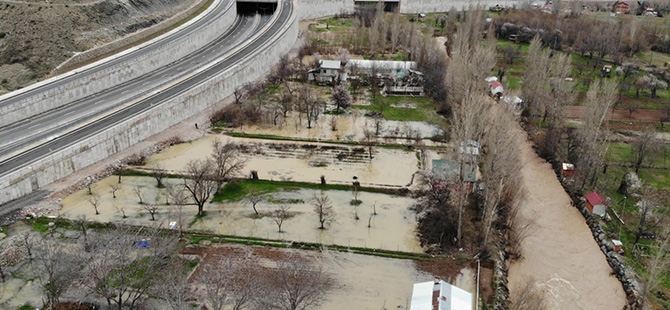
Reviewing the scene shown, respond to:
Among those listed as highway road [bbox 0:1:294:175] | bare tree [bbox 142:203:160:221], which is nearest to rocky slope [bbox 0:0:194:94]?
highway road [bbox 0:1:294:175]

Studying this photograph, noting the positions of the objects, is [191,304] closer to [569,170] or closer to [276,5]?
[569,170]

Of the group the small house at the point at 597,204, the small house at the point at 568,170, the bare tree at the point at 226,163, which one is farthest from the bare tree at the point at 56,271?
the small house at the point at 568,170

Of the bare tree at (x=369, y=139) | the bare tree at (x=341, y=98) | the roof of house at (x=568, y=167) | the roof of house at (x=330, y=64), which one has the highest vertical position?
the roof of house at (x=330, y=64)

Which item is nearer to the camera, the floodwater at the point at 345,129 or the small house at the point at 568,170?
the small house at the point at 568,170

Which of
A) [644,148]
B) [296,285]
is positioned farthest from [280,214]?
[644,148]

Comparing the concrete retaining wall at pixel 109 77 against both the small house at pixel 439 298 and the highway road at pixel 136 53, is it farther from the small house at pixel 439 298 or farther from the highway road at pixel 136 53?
the small house at pixel 439 298
